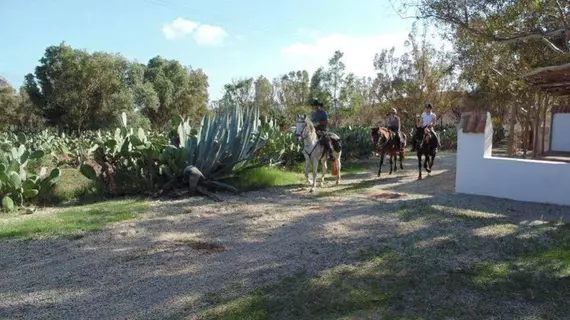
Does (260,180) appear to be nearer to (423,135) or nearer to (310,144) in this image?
(310,144)

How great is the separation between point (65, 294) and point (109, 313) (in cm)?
79

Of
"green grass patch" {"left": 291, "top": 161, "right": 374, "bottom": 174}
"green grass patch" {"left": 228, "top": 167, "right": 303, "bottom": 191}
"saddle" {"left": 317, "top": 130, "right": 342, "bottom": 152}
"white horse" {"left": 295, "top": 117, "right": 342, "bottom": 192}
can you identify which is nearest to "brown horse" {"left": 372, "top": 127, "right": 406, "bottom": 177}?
"green grass patch" {"left": 291, "top": 161, "right": 374, "bottom": 174}

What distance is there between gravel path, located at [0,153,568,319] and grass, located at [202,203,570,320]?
0.33m

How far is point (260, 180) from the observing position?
38.1 ft

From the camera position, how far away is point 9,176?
8.66 m

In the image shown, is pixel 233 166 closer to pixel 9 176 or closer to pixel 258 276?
pixel 9 176

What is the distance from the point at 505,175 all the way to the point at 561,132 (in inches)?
521

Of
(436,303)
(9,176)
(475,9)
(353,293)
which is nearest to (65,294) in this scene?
(353,293)

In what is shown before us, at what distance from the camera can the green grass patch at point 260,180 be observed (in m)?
11.3

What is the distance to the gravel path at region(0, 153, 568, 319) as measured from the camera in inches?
175

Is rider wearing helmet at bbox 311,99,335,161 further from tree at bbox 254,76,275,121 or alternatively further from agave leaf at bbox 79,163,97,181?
tree at bbox 254,76,275,121

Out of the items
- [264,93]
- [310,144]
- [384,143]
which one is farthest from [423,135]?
[264,93]

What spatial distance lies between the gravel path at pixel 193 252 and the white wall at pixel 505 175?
1.35ft

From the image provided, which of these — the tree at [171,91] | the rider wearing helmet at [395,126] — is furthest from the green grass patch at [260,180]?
the tree at [171,91]
